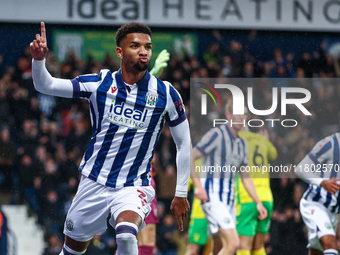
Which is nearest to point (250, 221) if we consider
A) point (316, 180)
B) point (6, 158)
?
point (316, 180)

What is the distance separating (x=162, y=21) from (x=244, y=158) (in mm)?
4861

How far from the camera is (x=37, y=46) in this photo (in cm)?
365

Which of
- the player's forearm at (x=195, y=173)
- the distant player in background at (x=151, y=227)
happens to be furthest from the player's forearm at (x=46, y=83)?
the player's forearm at (x=195, y=173)

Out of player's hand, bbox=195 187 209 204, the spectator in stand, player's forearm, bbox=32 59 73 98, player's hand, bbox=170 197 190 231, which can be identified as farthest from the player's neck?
the spectator in stand

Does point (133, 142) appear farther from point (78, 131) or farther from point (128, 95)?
point (78, 131)

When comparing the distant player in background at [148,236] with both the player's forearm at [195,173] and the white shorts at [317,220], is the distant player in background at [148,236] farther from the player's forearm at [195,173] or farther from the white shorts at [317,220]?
the white shorts at [317,220]

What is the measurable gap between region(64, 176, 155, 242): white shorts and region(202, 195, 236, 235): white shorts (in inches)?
88.0

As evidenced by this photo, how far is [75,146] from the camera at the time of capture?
8836 mm

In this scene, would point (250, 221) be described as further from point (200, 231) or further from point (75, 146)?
point (75, 146)

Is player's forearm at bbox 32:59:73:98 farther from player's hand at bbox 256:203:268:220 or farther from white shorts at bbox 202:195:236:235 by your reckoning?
player's hand at bbox 256:203:268:220

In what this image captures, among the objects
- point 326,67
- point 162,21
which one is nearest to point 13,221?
point 162,21

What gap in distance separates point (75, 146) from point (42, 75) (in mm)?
5126

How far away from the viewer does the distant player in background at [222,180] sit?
20.3 ft

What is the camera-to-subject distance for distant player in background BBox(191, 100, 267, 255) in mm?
6199
